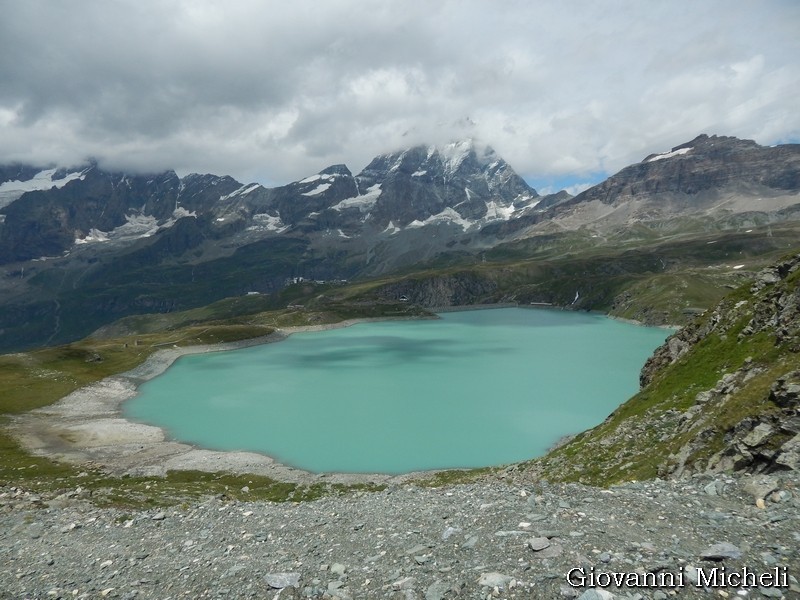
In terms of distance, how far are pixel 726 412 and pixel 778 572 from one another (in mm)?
19796

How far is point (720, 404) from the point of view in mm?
29609

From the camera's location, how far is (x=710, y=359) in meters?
42.5

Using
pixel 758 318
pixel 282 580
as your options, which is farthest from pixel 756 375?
pixel 282 580

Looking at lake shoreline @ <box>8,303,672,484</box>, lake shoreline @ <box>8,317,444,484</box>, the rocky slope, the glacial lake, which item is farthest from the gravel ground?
the glacial lake

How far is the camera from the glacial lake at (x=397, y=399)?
64062 mm

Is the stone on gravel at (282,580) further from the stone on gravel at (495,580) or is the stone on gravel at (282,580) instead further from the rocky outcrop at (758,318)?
the rocky outcrop at (758,318)

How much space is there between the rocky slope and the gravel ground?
6.19 metres

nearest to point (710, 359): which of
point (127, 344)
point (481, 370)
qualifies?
point (481, 370)

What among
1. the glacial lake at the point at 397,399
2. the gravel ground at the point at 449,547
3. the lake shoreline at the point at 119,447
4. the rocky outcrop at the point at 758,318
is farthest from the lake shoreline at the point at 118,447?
the gravel ground at the point at 449,547

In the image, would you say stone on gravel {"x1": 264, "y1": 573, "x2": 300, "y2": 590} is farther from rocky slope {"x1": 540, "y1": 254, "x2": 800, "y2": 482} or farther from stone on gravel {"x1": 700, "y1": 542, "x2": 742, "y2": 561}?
rocky slope {"x1": 540, "y1": 254, "x2": 800, "y2": 482}

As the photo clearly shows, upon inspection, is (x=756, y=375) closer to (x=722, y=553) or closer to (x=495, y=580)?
(x=722, y=553)

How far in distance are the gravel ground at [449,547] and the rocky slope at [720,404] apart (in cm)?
619

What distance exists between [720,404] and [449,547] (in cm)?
2430

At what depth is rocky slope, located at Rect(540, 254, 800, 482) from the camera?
2159 centimetres
